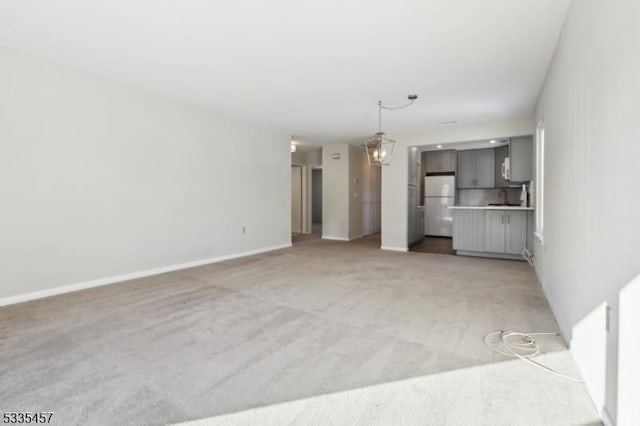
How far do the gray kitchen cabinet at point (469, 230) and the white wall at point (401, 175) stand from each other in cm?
101

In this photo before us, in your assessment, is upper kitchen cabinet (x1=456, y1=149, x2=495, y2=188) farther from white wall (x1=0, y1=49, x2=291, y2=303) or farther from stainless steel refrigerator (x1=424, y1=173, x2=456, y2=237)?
white wall (x1=0, y1=49, x2=291, y2=303)

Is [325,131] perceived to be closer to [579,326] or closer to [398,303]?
[398,303]

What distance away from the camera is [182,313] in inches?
113

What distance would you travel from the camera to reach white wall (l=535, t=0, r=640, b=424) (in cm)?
127

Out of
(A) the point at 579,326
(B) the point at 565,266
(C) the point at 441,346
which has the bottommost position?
(C) the point at 441,346

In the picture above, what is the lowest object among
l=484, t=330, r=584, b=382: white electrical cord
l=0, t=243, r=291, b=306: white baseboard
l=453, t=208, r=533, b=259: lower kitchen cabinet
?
l=484, t=330, r=584, b=382: white electrical cord

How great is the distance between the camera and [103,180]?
3.82 metres

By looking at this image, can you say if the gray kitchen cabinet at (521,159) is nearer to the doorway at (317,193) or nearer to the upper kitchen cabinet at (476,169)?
the upper kitchen cabinet at (476,169)

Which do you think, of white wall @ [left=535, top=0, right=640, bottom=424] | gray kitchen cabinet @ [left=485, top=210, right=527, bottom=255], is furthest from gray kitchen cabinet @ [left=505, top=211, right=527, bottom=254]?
white wall @ [left=535, top=0, right=640, bottom=424]

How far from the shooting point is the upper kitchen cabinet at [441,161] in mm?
8164

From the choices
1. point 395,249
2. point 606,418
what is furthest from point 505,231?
point 606,418

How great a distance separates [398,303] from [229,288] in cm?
196

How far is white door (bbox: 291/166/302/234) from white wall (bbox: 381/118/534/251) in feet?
10.2

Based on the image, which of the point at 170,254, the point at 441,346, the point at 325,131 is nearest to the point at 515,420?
the point at 441,346
